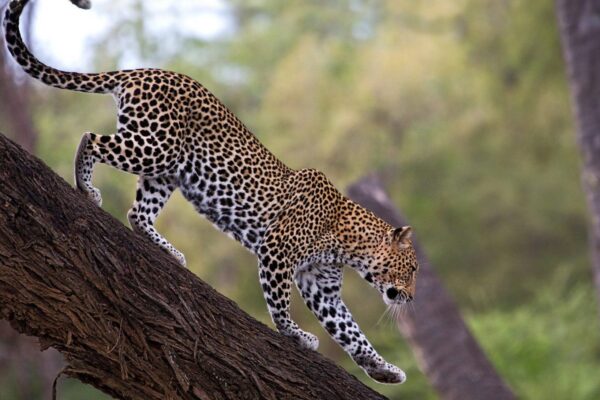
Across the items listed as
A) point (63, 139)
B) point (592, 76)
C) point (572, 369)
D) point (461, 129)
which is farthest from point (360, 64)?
point (592, 76)

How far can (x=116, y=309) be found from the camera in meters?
4.54

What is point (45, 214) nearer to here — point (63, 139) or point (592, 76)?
point (592, 76)

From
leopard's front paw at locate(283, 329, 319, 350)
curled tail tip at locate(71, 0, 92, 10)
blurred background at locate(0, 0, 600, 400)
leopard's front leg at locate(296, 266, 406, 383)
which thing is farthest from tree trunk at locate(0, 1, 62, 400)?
curled tail tip at locate(71, 0, 92, 10)

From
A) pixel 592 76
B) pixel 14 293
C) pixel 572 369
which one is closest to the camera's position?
pixel 14 293

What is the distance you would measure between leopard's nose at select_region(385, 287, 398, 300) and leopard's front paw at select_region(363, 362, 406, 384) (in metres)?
0.34

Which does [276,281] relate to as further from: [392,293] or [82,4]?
[82,4]

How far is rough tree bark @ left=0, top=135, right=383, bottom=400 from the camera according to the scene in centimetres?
434

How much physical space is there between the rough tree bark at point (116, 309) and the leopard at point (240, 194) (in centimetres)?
22

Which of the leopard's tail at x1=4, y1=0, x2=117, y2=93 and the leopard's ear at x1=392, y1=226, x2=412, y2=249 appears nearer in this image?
the leopard's tail at x1=4, y1=0, x2=117, y2=93

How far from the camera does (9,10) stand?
181 inches


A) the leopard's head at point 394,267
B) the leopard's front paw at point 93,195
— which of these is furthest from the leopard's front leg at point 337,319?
the leopard's front paw at point 93,195

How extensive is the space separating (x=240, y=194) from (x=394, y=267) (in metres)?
0.91

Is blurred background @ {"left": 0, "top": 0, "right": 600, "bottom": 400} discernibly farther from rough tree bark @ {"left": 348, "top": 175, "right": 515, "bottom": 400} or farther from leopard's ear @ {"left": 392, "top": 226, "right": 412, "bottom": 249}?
leopard's ear @ {"left": 392, "top": 226, "right": 412, "bottom": 249}

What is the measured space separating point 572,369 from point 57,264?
38.3ft
